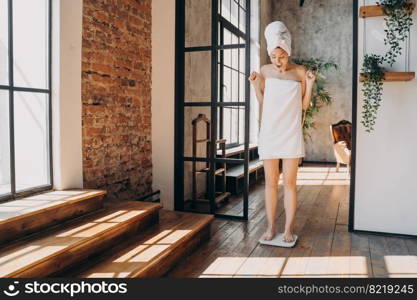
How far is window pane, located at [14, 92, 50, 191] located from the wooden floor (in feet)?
4.28

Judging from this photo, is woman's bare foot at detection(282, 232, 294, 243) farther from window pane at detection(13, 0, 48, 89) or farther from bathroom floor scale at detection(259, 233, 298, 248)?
window pane at detection(13, 0, 48, 89)

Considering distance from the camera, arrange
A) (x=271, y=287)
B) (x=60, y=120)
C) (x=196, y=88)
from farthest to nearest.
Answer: (x=196, y=88), (x=60, y=120), (x=271, y=287)

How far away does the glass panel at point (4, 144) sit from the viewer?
2836mm

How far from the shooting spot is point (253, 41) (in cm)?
874

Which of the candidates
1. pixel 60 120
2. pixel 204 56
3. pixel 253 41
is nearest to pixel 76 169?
pixel 60 120

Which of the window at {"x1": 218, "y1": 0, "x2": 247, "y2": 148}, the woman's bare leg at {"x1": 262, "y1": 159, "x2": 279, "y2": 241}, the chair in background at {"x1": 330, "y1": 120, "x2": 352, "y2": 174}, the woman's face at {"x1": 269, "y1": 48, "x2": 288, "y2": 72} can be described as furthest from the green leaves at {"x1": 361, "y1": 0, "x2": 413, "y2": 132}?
the chair in background at {"x1": 330, "y1": 120, "x2": 352, "y2": 174}

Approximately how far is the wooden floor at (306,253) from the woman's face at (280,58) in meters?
1.51

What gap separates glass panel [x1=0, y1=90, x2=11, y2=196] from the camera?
2.84m

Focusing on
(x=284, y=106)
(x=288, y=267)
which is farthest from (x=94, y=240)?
(x=284, y=106)

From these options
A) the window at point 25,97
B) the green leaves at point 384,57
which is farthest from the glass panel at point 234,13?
the window at point 25,97

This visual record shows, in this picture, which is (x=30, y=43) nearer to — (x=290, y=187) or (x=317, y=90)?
(x=290, y=187)

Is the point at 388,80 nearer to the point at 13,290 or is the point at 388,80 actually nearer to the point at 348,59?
the point at 13,290

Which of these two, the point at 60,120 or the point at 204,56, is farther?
the point at 204,56

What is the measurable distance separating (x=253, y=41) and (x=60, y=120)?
6303mm
